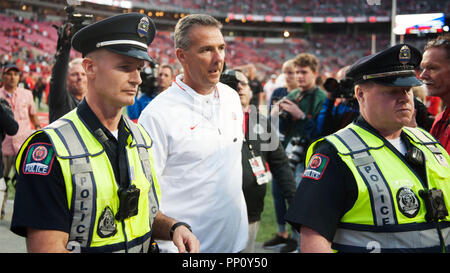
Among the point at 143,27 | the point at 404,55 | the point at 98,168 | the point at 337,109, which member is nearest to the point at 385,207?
the point at 404,55

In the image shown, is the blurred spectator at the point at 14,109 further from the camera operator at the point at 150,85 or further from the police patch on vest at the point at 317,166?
the police patch on vest at the point at 317,166

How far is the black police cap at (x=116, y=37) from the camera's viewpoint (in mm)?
1716

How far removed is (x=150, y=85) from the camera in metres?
5.55

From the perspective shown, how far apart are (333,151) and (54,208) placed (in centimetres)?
111

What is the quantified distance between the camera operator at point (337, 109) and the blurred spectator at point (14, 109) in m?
4.14

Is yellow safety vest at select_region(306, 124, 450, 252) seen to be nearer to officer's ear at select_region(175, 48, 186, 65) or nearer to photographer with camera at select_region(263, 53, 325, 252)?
officer's ear at select_region(175, 48, 186, 65)

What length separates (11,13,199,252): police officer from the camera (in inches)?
56.4

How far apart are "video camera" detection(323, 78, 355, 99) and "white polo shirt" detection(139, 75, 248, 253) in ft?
4.83

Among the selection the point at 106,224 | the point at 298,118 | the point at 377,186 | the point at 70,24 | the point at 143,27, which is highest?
the point at 70,24

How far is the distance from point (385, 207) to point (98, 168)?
45.0 inches

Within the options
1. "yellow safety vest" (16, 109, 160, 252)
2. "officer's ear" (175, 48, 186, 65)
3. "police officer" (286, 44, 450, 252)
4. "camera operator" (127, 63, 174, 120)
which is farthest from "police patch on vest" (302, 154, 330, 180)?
"camera operator" (127, 63, 174, 120)

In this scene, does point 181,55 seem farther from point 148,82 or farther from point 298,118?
point 148,82

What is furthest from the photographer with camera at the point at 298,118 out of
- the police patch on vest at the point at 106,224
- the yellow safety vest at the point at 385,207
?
the police patch on vest at the point at 106,224
